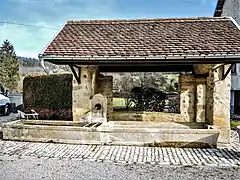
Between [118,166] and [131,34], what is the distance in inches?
236

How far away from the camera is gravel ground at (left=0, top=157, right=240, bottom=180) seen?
20.2 feet

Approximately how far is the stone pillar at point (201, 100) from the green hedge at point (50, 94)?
23.4 feet

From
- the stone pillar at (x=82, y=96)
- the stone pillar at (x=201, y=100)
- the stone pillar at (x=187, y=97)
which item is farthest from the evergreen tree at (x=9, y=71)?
the stone pillar at (x=201, y=100)

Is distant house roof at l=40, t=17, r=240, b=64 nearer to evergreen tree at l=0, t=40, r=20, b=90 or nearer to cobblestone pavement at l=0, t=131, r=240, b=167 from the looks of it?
cobblestone pavement at l=0, t=131, r=240, b=167

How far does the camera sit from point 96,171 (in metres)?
6.51

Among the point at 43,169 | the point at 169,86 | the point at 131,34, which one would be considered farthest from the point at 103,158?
the point at 169,86

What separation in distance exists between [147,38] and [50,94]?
317 inches

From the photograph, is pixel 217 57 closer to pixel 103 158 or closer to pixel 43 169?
pixel 103 158

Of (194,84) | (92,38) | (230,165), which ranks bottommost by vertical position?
(230,165)

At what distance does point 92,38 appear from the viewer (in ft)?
37.1

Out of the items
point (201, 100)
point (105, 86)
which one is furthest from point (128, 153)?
point (201, 100)

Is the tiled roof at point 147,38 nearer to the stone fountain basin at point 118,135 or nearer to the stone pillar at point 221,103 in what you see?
the stone pillar at point 221,103

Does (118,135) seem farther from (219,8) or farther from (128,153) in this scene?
(219,8)

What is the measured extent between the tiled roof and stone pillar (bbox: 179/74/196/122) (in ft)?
8.74
